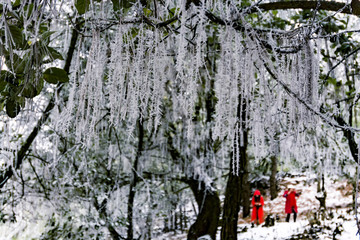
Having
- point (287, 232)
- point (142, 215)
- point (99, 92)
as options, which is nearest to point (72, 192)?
point (142, 215)

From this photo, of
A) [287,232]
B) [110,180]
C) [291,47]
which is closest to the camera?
[291,47]

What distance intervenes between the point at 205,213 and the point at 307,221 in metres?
3.21

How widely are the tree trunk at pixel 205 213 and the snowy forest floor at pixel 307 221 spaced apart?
113 centimetres

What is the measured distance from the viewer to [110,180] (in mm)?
4172

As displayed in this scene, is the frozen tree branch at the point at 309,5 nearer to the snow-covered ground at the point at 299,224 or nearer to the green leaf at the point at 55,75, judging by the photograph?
the green leaf at the point at 55,75

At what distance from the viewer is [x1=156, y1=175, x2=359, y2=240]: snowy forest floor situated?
512cm

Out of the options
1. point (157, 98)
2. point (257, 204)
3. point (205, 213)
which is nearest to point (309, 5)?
point (157, 98)

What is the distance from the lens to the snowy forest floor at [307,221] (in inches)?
202

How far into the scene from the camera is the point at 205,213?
4582mm

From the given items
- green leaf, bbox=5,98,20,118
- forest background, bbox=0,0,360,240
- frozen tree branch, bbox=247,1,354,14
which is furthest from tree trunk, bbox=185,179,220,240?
green leaf, bbox=5,98,20,118

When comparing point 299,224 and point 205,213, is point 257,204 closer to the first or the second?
point 299,224

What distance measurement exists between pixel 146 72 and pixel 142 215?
3.79m

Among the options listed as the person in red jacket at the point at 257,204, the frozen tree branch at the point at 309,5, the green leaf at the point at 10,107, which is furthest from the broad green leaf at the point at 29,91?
the person in red jacket at the point at 257,204

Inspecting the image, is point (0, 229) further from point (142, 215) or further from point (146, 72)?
point (146, 72)
